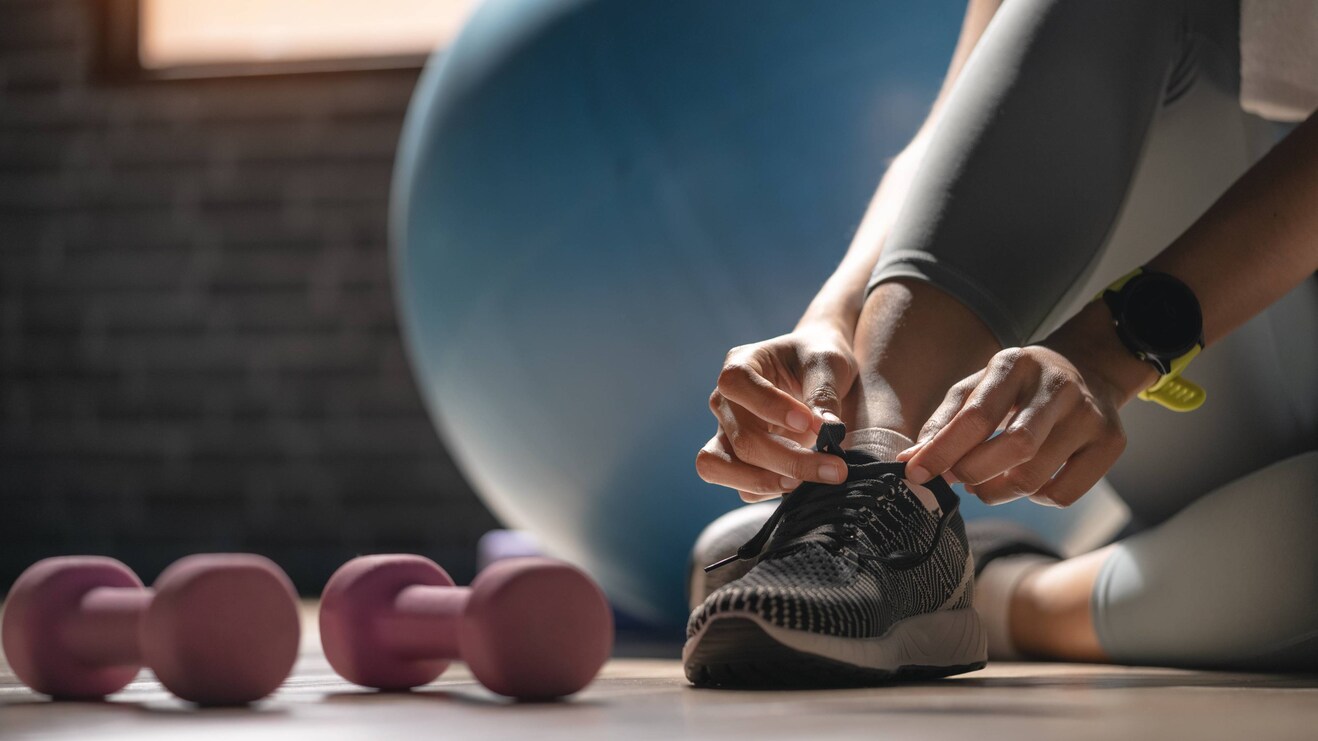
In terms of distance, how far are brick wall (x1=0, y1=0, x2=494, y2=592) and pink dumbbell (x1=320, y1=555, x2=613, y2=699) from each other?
2662 mm

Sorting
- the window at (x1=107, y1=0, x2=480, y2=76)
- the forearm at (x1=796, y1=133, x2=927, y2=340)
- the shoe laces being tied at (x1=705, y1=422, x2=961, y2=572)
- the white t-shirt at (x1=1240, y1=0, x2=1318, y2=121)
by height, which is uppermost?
the window at (x1=107, y1=0, x2=480, y2=76)

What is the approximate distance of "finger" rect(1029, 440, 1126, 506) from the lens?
0.80m

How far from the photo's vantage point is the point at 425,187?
159cm

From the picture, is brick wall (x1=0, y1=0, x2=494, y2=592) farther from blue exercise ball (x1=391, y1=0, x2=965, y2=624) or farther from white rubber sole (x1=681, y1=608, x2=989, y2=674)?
white rubber sole (x1=681, y1=608, x2=989, y2=674)

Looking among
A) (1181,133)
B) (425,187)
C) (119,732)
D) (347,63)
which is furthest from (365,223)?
(119,732)

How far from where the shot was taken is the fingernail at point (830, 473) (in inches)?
32.4

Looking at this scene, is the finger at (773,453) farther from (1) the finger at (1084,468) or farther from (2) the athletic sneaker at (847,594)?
(1) the finger at (1084,468)

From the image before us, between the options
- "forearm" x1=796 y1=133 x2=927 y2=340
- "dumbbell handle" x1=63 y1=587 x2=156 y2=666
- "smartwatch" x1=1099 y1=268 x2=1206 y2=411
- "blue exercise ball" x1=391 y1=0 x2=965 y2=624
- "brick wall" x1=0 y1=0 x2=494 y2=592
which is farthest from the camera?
"brick wall" x1=0 y1=0 x2=494 y2=592

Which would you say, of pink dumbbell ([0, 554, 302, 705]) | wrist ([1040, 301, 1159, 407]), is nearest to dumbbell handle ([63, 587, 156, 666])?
pink dumbbell ([0, 554, 302, 705])

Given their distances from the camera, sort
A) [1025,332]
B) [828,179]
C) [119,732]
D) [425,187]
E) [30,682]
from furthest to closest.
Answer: [425,187] → [828,179] → [1025,332] → [30,682] → [119,732]

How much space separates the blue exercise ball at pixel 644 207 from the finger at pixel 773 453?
0.55 metres

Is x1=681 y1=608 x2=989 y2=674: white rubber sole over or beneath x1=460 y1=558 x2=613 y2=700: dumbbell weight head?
beneath

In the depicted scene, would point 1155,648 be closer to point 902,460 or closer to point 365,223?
point 902,460

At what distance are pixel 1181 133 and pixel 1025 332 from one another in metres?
0.32
